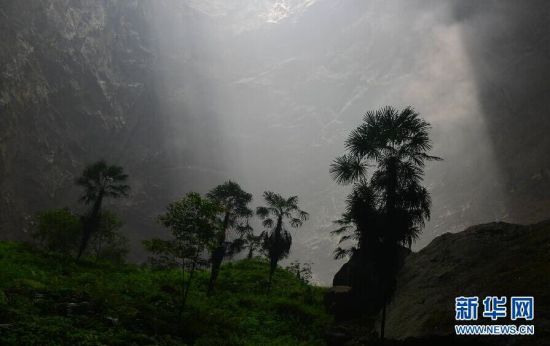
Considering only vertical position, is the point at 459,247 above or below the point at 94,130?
below

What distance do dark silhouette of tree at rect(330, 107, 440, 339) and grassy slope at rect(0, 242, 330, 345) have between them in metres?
6.49

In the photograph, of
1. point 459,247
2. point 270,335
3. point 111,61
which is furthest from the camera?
point 111,61

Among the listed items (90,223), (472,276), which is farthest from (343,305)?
(90,223)

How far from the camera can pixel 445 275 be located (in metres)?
18.5

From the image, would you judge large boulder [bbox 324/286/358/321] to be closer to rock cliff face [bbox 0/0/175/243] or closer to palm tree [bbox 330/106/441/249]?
palm tree [bbox 330/106/441/249]

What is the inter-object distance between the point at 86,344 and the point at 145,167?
17799 cm

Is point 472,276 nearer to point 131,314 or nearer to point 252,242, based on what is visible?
point 131,314

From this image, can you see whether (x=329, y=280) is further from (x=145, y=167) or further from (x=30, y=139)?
(x=30, y=139)

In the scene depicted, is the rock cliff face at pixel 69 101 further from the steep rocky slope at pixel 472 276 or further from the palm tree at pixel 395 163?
the steep rocky slope at pixel 472 276

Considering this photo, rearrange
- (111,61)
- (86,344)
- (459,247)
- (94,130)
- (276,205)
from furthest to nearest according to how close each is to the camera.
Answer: (111,61) < (94,130) < (276,205) < (459,247) < (86,344)

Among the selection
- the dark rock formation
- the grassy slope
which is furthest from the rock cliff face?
the dark rock formation

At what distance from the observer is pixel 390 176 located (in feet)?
61.9

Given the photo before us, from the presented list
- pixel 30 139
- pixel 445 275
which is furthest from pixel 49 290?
pixel 30 139

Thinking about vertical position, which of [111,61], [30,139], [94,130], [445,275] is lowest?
[445,275]
